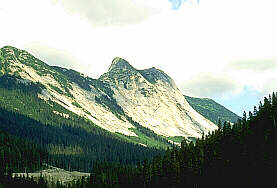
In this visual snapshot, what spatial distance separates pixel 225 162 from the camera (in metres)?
127

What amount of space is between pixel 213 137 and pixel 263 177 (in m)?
41.7

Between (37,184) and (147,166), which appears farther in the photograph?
(37,184)

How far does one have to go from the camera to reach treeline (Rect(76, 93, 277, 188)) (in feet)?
371

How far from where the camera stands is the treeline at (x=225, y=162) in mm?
112944

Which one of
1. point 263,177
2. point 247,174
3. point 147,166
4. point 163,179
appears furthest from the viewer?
point 147,166

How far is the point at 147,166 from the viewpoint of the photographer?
15850 cm

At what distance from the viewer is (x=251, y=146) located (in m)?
122

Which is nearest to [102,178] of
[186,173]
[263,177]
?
[186,173]

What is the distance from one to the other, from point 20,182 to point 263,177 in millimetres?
112848

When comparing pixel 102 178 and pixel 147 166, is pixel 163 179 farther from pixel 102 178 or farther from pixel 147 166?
pixel 102 178

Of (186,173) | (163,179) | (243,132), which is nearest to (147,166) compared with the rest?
(163,179)

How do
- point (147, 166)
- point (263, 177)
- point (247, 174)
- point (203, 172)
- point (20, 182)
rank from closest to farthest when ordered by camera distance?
point (263, 177) < point (247, 174) < point (203, 172) < point (147, 166) < point (20, 182)

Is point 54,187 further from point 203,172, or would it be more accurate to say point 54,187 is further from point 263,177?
point 263,177

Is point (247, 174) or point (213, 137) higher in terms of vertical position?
point (213, 137)
